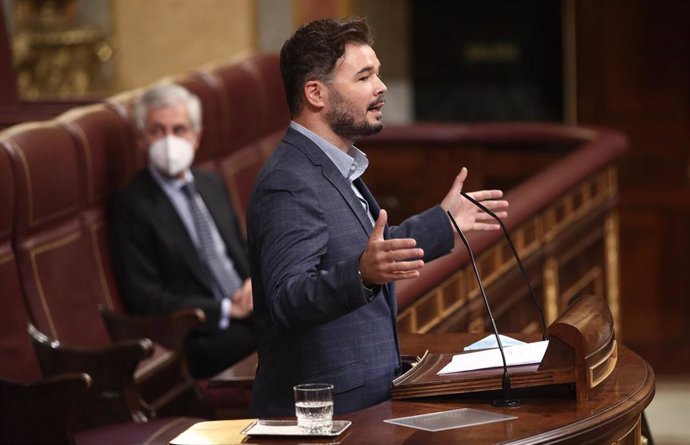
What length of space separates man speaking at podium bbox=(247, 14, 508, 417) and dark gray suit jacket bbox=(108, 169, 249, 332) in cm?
209

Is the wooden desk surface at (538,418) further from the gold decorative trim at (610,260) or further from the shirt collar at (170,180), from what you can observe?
the gold decorative trim at (610,260)

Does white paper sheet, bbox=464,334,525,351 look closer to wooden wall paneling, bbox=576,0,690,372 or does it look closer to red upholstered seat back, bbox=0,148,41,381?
red upholstered seat back, bbox=0,148,41,381

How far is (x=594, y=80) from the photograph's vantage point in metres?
8.48

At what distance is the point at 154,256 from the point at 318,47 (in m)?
2.36

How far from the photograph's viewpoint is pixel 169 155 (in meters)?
5.02

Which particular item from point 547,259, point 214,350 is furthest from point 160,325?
point 547,259

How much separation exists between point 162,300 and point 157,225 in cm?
30

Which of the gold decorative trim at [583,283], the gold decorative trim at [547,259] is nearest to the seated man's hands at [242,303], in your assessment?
the gold decorative trim at [547,259]

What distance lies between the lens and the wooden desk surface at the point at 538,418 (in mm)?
2391

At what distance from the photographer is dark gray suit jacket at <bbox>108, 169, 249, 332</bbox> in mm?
4824

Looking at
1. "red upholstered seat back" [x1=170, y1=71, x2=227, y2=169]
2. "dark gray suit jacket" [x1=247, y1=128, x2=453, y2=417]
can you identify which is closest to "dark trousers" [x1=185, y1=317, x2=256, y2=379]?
"red upholstered seat back" [x1=170, y1=71, x2=227, y2=169]

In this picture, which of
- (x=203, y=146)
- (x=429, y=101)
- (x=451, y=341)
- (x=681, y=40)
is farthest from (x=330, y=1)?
(x=451, y=341)

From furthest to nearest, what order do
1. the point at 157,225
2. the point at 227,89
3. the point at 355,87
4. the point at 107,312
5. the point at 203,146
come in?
1. the point at 227,89
2. the point at 203,146
3. the point at 157,225
4. the point at 107,312
5. the point at 355,87

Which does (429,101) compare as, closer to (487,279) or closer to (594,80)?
(594,80)
